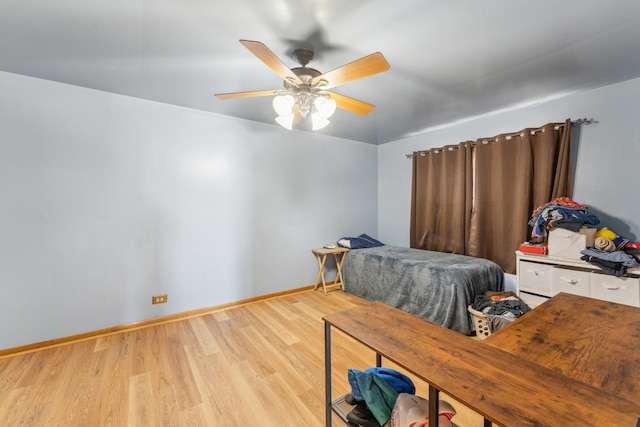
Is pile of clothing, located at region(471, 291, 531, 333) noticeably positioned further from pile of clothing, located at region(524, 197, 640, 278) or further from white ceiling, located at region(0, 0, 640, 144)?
white ceiling, located at region(0, 0, 640, 144)

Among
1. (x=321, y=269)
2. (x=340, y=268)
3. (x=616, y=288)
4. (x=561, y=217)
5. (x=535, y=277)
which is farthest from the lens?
(x=340, y=268)

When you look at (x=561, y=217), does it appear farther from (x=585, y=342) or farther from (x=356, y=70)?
(x=356, y=70)

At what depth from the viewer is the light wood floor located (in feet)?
5.10

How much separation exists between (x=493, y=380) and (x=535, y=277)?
234cm

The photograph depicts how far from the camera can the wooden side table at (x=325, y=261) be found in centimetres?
368

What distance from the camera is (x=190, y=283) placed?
2.94 m

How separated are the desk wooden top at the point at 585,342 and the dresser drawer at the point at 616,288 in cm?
112

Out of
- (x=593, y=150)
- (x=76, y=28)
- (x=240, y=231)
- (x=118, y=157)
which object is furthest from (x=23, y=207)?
(x=593, y=150)

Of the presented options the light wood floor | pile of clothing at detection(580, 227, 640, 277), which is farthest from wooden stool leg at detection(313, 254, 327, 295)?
pile of clothing at detection(580, 227, 640, 277)

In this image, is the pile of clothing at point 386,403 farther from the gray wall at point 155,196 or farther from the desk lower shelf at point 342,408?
the gray wall at point 155,196

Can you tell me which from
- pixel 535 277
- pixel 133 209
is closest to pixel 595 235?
pixel 535 277

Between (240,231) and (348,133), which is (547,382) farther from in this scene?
(348,133)

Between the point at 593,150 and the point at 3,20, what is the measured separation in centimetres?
Result: 460

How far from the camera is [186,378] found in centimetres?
188
